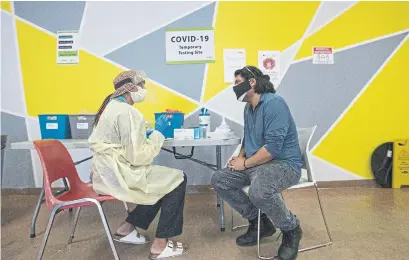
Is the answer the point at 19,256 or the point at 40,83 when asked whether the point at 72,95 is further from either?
the point at 19,256

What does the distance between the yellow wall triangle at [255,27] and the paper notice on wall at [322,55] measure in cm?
25

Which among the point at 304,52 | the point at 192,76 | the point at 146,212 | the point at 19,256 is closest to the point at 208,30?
the point at 192,76

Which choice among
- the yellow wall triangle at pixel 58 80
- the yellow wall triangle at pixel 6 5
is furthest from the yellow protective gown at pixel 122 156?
the yellow wall triangle at pixel 6 5

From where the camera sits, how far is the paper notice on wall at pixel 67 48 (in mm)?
3463

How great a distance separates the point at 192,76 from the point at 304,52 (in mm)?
1254

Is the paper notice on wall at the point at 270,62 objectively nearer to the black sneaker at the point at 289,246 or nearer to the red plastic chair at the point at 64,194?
the black sneaker at the point at 289,246

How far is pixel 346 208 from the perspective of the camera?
286cm

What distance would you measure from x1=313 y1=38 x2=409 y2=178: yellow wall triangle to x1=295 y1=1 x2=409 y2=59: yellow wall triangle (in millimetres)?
325

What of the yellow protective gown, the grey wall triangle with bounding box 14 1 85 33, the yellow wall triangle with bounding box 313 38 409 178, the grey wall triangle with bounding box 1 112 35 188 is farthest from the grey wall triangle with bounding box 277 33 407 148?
the grey wall triangle with bounding box 1 112 35 188

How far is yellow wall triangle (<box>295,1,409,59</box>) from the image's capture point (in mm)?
3531

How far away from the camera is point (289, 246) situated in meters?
1.91

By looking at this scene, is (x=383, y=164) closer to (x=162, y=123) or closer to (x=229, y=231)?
(x=229, y=231)

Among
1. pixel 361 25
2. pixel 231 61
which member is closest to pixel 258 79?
pixel 231 61

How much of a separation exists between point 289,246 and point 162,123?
4.13ft
